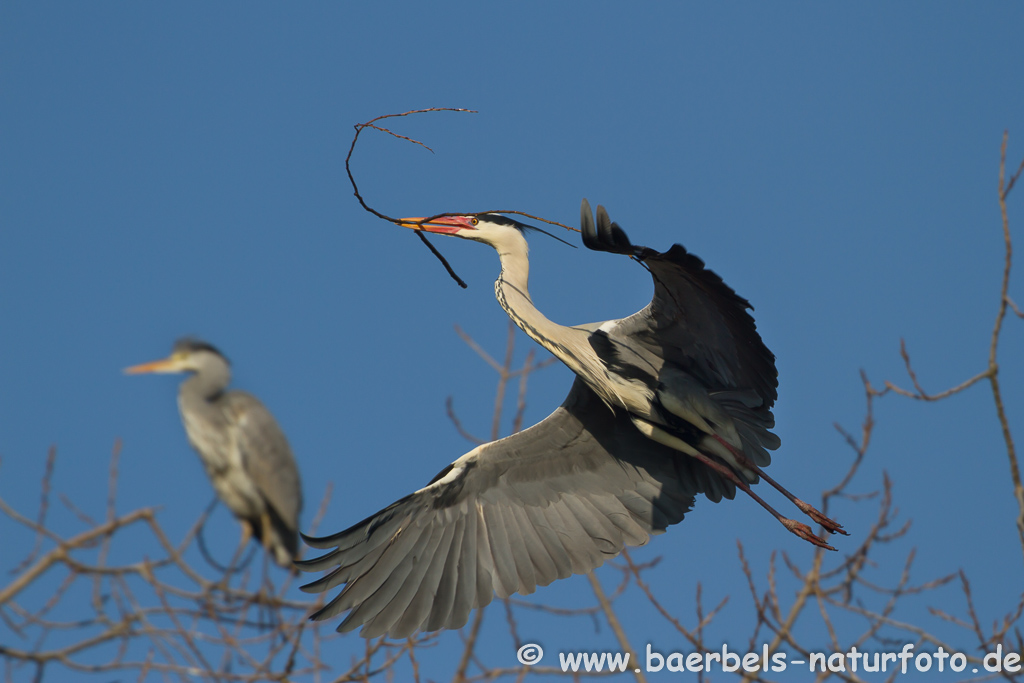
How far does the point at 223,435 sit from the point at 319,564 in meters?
0.89

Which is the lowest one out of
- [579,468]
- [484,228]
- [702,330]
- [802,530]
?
[802,530]

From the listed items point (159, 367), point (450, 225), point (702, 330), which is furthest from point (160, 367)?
point (702, 330)

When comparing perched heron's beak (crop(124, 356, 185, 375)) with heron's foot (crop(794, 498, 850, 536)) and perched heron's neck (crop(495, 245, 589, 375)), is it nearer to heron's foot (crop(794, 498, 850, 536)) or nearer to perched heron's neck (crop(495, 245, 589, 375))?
perched heron's neck (crop(495, 245, 589, 375))

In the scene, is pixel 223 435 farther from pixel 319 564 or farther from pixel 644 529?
pixel 644 529

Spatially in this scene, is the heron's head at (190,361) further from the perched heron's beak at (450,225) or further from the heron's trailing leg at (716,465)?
the heron's trailing leg at (716,465)

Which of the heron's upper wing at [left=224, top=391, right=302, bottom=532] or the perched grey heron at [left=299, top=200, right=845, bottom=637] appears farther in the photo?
the heron's upper wing at [left=224, top=391, right=302, bottom=532]

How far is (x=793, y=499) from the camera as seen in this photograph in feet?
15.9

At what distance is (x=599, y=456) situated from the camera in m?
5.52

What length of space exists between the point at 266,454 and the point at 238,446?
18 centimetres

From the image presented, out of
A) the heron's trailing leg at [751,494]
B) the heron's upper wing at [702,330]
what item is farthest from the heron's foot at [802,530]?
the heron's upper wing at [702,330]

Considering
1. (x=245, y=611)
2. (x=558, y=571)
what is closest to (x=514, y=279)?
(x=558, y=571)

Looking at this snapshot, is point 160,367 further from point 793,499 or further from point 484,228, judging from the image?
point 793,499

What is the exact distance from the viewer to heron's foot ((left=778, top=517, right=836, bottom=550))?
15.1 feet

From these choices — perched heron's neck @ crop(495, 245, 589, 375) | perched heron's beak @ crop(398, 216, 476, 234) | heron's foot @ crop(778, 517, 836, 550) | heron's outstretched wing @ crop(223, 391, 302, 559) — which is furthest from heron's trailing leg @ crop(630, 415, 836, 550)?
heron's outstretched wing @ crop(223, 391, 302, 559)
